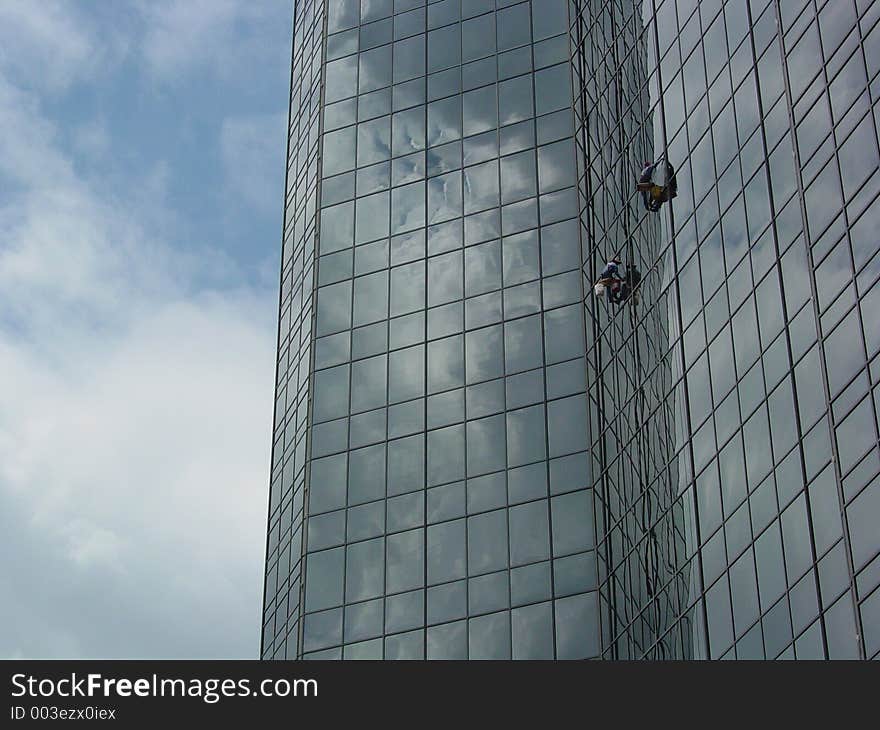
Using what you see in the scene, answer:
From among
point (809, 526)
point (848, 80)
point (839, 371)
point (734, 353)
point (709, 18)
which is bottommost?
point (809, 526)

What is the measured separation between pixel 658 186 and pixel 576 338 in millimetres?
7487

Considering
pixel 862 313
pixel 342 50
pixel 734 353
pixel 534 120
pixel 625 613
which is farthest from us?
pixel 342 50

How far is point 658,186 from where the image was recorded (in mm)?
71062

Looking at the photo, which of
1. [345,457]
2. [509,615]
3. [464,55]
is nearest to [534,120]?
[464,55]

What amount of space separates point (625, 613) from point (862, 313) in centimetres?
1951

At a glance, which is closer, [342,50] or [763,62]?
[763,62]

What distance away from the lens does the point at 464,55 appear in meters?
84.9

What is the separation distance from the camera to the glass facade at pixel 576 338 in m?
55.0

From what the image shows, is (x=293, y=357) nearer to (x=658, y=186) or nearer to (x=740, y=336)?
(x=658, y=186)

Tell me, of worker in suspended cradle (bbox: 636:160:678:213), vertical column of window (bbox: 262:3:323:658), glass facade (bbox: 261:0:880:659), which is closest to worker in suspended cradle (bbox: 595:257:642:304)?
glass facade (bbox: 261:0:880:659)

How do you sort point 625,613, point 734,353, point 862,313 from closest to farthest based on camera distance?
point 862,313, point 734,353, point 625,613

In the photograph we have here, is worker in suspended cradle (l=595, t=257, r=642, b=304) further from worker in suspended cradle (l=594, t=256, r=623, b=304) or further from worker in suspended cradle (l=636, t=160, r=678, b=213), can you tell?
worker in suspended cradle (l=636, t=160, r=678, b=213)

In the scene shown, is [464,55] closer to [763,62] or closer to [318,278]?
[318,278]

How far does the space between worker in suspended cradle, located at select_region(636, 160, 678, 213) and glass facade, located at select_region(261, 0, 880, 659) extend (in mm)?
723
